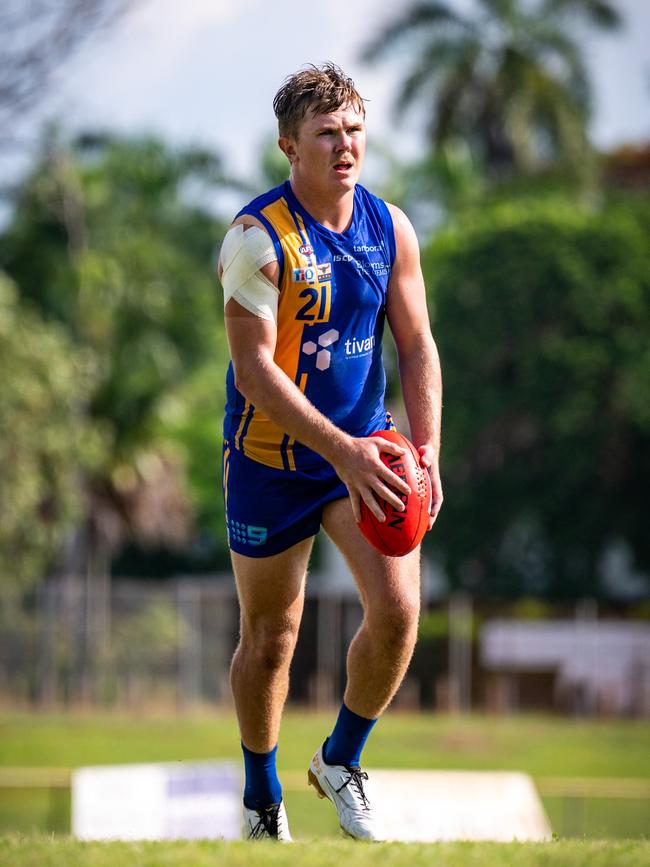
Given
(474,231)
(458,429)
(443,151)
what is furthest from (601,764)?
(443,151)

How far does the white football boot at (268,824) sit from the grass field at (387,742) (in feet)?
65.6

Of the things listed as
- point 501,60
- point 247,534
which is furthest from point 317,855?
point 501,60

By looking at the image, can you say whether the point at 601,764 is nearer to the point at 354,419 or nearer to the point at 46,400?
the point at 46,400

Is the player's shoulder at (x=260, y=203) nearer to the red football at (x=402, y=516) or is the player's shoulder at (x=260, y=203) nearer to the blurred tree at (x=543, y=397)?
the red football at (x=402, y=516)

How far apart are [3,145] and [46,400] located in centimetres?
898

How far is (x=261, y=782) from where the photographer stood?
5.93m

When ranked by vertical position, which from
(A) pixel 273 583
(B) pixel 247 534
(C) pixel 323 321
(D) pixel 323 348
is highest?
(C) pixel 323 321

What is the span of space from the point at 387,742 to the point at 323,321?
26506 millimetres

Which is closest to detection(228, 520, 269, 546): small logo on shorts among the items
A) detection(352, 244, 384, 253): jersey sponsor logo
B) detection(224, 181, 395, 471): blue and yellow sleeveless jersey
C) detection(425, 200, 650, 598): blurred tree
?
detection(224, 181, 395, 471): blue and yellow sleeveless jersey

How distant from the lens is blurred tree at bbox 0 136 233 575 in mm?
32719

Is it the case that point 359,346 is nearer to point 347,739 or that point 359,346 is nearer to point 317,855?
point 347,739

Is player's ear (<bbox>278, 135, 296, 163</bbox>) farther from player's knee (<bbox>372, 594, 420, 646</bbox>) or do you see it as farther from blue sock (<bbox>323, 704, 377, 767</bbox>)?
blue sock (<bbox>323, 704, 377, 767</bbox>)

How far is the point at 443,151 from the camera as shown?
3997 cm

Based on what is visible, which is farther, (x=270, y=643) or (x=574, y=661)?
(x=574, y=661)
